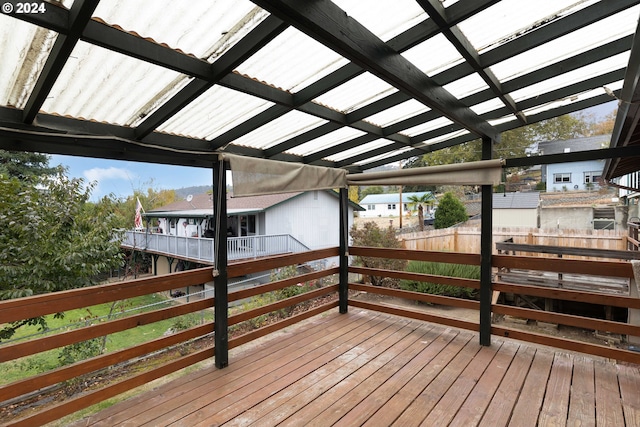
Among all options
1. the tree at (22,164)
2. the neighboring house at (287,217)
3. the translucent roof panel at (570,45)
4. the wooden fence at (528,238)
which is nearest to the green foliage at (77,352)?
the translucent roof panel at (570,45)

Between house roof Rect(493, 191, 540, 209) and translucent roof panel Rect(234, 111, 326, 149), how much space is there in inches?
344

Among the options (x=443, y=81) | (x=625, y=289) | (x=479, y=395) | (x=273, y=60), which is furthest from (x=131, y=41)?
(x=625, y=289)

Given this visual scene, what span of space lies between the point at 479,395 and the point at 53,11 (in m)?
3.03

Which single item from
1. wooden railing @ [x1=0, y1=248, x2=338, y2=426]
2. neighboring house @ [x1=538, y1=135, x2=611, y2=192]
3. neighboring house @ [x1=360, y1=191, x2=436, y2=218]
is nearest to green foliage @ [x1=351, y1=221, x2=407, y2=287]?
wooden railing @ [x1=0, y1=248, x2=338, y2=426]

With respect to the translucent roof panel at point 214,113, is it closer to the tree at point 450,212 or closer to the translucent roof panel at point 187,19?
the translucent roof panel at point 187,19

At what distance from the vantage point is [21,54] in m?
1.33

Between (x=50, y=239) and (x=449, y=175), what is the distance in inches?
173

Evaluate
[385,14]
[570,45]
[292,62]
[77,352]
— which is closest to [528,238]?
[570,45]

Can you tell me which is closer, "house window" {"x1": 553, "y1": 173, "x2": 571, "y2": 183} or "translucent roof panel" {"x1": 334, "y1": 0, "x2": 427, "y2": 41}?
"translucent roof panel" {"x1": 334, "y1": 0, "x2": 427, "y2": 41}

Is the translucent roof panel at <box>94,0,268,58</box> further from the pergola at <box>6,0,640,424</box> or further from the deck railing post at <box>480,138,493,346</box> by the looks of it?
the deck railing post at <box>480,138,493,346</box>

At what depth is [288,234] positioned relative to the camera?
1121 centimetres

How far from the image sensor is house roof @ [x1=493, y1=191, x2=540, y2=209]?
377 inches

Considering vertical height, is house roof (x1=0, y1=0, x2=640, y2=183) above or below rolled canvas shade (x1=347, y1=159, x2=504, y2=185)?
above

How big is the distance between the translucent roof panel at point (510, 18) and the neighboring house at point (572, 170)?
13.1m
